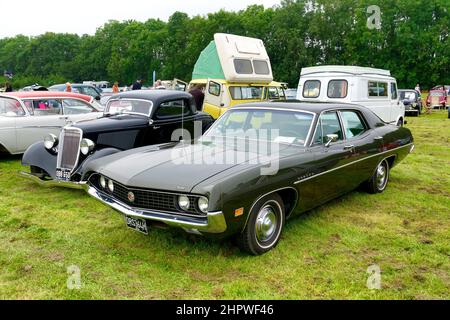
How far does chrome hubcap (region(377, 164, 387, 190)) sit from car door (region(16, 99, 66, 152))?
6532mm

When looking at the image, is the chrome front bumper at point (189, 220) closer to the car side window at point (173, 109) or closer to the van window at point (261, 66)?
the car side window at point (173, 109)

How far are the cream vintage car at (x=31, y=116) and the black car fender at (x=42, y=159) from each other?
64.2 inches

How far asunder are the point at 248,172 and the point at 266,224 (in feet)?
2.10

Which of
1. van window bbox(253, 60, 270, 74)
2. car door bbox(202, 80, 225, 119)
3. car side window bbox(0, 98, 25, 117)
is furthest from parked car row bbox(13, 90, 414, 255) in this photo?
van window bbox(253, 60, 270, 74)

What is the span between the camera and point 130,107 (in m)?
7.67

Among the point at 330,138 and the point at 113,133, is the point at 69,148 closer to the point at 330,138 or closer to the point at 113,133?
the point at 113,133

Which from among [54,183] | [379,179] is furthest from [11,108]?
[379,179]

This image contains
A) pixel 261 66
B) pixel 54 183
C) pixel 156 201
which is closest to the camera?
pixel 156 201

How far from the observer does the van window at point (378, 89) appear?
40.0 feet

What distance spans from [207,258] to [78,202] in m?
2.79

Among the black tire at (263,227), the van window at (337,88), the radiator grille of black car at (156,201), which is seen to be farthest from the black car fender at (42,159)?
the van window at (337,88)
